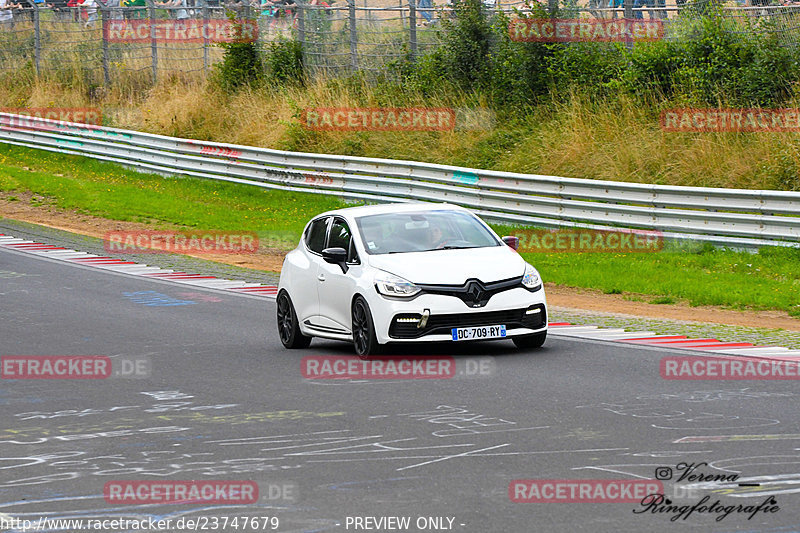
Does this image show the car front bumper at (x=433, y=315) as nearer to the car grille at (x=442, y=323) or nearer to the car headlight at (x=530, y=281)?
the car grille at (x=442, y=323)

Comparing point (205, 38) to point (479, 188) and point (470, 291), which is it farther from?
point (470, 291)

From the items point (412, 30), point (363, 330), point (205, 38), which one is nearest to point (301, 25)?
point (205, 38)

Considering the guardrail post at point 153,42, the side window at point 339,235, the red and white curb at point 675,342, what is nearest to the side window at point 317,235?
the side window at point 339,235

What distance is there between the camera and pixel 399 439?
9078 millimetres

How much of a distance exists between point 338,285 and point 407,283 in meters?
1.16

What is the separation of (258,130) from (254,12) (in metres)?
6.16

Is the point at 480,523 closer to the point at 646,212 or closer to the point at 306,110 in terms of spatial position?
the point at 646,212

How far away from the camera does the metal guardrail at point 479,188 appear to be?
66.5 feet

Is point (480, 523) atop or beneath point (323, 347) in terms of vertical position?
atop

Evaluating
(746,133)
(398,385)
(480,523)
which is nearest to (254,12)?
(746,133)

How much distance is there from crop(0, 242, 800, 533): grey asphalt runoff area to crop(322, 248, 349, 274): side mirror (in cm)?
100

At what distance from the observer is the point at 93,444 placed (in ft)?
30.2

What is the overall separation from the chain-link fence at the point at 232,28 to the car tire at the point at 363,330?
15068 mm

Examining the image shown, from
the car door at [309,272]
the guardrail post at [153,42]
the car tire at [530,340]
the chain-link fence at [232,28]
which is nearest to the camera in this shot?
the car tire at [530,340]
